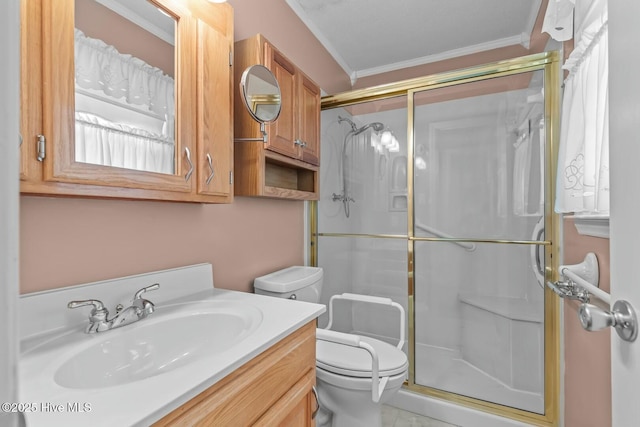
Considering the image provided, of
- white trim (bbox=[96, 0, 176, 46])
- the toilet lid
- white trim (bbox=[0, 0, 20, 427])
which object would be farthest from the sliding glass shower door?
white trim (bbox=[0, 0, 20, 427])

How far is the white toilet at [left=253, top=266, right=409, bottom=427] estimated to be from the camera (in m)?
1.25

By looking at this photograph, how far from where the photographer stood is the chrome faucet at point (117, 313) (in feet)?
2.51

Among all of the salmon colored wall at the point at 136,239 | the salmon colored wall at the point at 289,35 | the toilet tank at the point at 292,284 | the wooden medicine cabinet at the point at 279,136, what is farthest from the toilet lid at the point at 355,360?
the salmon colored wall at the point at 289,35

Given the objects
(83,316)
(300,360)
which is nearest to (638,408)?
(300,360)

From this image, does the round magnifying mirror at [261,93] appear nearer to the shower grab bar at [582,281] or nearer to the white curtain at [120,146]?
the white curtain at [120,146]

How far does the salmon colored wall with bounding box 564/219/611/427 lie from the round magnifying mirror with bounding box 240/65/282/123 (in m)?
A: 1.30

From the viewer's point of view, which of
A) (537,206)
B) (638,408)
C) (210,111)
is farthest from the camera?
(537,206)

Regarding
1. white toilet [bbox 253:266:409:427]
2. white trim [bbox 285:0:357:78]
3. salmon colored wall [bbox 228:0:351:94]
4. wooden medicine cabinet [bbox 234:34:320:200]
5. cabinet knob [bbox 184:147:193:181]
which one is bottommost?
white toilet [bbox 253:266:409:427]

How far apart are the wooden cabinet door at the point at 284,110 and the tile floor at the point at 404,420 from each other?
1.56 m

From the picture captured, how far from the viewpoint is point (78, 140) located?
0.72 m

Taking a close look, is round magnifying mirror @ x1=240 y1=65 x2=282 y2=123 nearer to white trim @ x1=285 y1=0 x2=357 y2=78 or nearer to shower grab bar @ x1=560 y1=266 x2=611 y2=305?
white trim @ x1=285 y1=0 x2=357 y2=78

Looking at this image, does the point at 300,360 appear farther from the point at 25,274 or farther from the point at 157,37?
the point at 157,37

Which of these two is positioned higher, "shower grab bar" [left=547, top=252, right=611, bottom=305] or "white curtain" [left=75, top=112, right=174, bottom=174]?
"white curtain" [left=75, top=112, right=174, bottom=174]

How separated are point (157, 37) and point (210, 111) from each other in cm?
26
